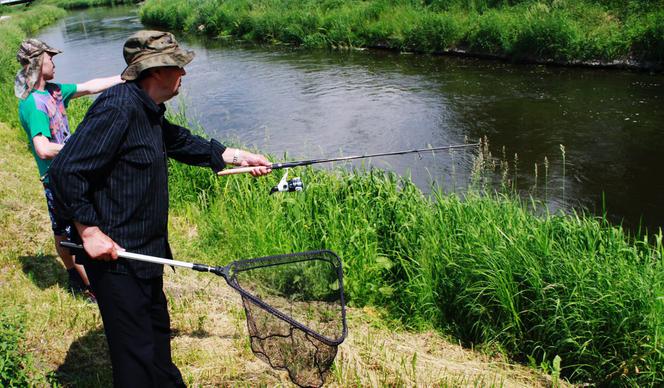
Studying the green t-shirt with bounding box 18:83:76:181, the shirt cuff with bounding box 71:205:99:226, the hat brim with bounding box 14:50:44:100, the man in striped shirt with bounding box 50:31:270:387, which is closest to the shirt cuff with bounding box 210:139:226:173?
the man in striped shirt with bounding box 50:31:270:387

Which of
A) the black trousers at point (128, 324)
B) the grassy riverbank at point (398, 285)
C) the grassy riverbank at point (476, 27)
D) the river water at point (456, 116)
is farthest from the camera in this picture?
the grassy riverbank at point (476, 27)

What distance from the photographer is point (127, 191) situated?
8.86ft

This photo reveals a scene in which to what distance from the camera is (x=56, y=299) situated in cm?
442

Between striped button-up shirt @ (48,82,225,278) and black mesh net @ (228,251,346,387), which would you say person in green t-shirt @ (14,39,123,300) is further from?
black mesh net @ (228,251,346,387)

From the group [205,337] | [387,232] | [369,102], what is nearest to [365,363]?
[205,337]

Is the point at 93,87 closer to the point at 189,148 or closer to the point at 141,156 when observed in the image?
the point at 189,148

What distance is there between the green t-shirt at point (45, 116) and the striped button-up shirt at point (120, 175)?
1.56 meters

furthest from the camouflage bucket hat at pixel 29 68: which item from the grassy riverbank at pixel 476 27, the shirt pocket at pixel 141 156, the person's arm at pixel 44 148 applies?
the grassy riverbank at pixel 476 27

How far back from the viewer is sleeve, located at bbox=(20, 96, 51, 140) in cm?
405

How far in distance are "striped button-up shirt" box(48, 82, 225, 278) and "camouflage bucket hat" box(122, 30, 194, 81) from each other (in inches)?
3.6

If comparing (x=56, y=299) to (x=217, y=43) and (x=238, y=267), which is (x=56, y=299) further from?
(x=217, y=43)

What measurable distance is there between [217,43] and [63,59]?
5972mm

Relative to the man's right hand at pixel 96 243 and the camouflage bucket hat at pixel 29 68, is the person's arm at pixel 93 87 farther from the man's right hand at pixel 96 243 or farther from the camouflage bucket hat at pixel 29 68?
the man's right hand at pixel 96 243

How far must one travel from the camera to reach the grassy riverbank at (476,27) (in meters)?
14.6
